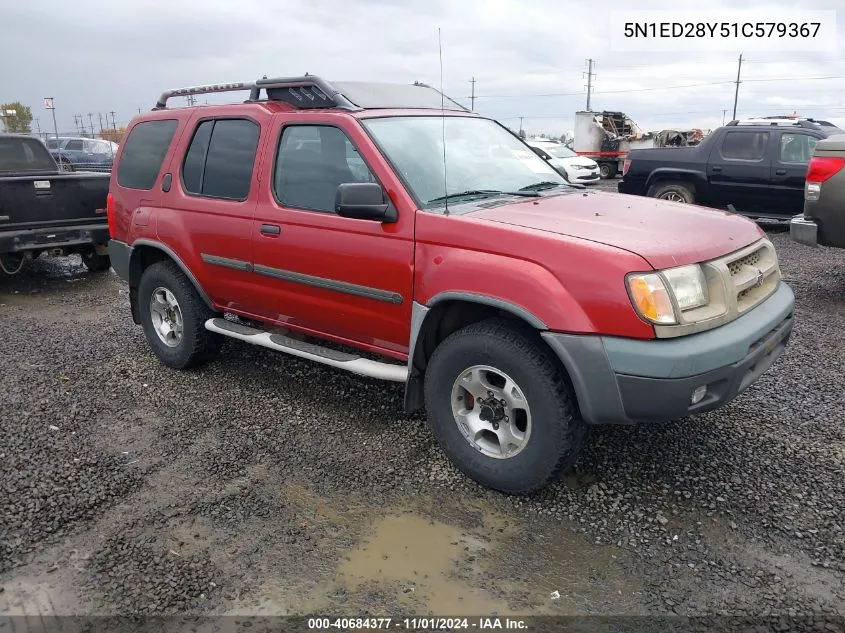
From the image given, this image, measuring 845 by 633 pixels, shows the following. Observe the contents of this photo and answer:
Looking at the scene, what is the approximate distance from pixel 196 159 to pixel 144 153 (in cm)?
71

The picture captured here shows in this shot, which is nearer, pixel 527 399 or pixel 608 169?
pixel 527 399

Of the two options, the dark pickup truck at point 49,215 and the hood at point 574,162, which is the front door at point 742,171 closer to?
the hood at point 574,162

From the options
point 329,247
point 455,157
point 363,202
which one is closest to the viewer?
point 363,202

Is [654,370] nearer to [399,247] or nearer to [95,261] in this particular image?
[399,247]

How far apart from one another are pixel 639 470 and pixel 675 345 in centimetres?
102

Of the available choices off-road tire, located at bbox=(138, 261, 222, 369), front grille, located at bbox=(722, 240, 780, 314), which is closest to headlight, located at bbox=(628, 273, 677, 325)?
front grille, located at bbox=(722, 240, 780, 314)

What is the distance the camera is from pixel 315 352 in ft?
13.2

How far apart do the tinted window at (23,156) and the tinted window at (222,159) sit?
510cm

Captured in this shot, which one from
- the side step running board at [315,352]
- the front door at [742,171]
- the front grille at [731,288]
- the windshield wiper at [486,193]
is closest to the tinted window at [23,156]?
the side step running board at [315,352]

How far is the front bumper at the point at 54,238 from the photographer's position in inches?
281

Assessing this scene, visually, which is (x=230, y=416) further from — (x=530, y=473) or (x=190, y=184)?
(x=530, y=473)

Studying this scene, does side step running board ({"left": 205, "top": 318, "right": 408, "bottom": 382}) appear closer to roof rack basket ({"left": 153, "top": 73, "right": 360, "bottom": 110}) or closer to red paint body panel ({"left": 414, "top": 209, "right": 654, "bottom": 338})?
red paint body panel ({"left": 414, "top": 209, "right": 654, "bottom": 338})

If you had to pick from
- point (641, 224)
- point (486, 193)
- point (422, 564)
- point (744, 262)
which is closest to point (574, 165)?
point (486, 193)

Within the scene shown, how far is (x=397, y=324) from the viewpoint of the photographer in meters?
3.61
